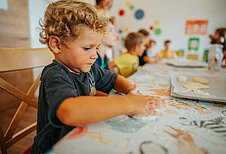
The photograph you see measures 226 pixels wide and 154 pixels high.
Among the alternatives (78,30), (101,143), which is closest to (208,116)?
(101,143)

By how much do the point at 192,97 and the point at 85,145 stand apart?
396 millimetres

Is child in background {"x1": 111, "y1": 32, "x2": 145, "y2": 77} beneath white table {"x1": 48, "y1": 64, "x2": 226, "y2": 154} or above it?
above

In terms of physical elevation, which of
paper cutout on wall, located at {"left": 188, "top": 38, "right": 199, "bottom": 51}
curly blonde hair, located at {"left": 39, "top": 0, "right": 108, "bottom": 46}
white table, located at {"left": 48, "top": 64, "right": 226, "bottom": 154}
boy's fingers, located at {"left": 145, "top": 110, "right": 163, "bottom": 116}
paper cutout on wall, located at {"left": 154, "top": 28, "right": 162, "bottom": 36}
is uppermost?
paper cutout on wall, located at {"left": 154, "top": 28, "right": 162, "bottom": 36}

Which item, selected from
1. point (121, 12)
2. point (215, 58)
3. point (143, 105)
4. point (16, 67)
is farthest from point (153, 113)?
point (121, 12)

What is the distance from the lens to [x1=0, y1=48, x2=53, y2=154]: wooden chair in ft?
1.77

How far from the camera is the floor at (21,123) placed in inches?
39.0

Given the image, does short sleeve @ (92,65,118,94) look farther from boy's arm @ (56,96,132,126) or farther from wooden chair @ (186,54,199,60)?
wooden chair @ (186,54,199,60)

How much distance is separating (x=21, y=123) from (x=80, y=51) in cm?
123

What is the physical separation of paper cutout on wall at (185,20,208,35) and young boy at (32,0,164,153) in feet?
11.6

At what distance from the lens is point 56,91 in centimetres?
33

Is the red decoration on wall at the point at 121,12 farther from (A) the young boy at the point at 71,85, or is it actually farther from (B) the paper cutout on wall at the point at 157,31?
(A) the young boy at the point at 71,85

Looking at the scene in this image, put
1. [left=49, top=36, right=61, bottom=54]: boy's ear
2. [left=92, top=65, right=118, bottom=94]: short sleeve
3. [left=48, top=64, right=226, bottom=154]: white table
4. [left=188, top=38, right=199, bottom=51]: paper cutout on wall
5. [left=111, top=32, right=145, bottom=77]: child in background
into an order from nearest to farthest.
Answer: [left=48, top=64, right=226, bottom=154]: white table, [left=49, top=36, right=61, bottom=54]: boy's ear, [left=92, top=65, right=118, bottom=94]: short sleeve, [left=111, top=32, right=145, bottom=77]: child in background, [left=188, top=38, right=199, bottom=51]: paper cutout on wall

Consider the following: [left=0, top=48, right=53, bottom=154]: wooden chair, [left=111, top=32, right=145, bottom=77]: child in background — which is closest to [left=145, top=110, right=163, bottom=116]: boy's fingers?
[left=0, top=48, right=53, bottom=154]: wooden chair

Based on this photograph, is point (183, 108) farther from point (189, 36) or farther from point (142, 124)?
point (189, 36)
